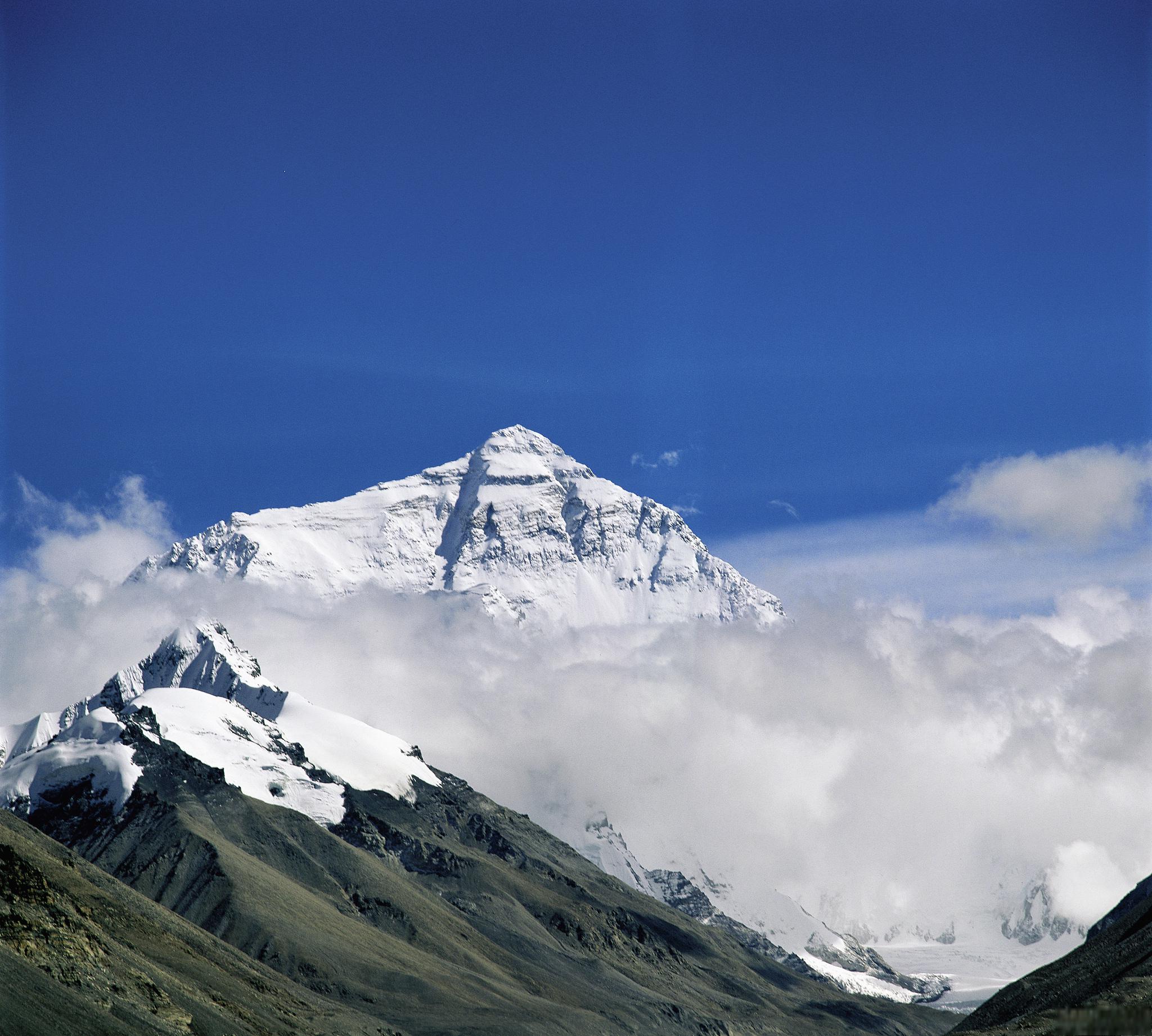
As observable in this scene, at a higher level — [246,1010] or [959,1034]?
[959,1034]

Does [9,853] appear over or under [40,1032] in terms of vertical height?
over

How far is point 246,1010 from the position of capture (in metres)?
198

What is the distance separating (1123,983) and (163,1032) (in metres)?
92.6

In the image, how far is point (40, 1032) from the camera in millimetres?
126500

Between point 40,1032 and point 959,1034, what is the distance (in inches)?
4026

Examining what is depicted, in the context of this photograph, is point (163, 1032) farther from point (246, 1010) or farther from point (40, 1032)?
point (246, 1010)

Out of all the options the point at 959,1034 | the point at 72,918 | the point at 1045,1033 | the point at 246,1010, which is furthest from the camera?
the point at 246,1010

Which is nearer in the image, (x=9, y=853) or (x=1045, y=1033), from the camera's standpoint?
(x=1045, y=1033)

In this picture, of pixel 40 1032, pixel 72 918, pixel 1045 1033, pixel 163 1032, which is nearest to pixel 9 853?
pixel 72 918

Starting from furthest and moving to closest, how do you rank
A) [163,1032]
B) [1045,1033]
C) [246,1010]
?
1. [246,1010]
2. [163,1032]
3. [1045,1033]

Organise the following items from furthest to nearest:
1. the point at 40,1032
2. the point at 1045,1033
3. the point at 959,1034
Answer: the point at 959,1034
the point at 1045,1033
the point at 40,1032

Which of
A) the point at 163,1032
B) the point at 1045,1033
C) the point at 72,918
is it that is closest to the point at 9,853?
the point at 72,918

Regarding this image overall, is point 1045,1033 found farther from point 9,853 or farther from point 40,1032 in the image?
point 9,853

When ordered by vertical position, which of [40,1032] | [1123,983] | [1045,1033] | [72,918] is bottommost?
[40,1032]
